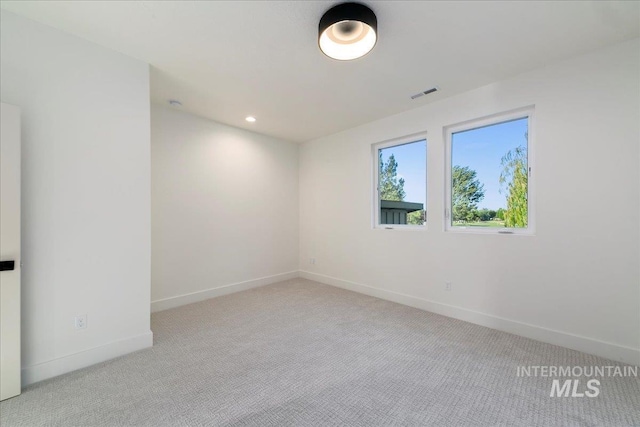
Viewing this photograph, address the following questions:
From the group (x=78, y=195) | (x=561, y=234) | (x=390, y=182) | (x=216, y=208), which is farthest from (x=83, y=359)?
(x=561, y=234)

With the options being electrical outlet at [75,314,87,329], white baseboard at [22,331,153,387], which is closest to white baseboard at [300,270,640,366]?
white baseboard at [22,331,153,387]

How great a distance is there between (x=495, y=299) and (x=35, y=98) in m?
4.52

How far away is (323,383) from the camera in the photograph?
190 centimetres

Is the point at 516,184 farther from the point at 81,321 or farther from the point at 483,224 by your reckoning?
the point at 81,321

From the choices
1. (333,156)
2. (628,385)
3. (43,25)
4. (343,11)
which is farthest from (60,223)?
(628,385)

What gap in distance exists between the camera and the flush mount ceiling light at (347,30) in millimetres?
1710

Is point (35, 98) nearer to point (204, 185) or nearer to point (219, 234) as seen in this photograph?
point (204, 185)

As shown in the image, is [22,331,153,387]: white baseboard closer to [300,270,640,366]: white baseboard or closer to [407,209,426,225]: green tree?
[300,270,640,366]: white baseboard

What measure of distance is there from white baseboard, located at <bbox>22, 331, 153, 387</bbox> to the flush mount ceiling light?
298 centimetres

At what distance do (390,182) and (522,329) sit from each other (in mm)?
2333

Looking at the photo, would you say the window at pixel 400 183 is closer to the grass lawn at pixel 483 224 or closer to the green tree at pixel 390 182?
the green tree at pixel 390 182

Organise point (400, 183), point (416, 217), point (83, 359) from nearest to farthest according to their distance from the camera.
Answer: point (83, 359)
point (416, 217)
point (400, 183)

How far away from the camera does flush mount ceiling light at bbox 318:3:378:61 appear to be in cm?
171

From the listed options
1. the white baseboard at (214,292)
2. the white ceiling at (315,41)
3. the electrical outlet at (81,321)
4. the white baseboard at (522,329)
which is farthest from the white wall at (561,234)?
the electrical outlet at (81,321)
